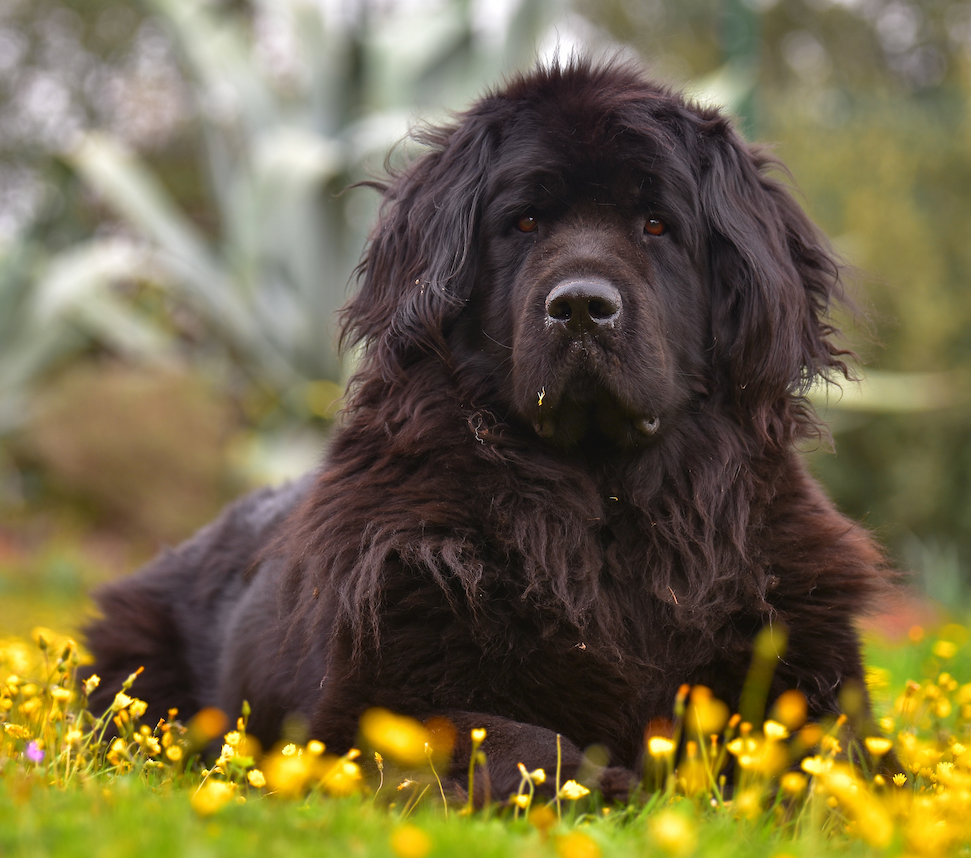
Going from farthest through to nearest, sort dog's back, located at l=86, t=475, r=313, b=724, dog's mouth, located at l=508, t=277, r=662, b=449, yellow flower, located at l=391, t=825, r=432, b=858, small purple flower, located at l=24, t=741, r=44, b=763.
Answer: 1. dog's back, located at l=86, t=475, r=313, b=724
2. dog's mouth, located at l=508, t=277, r=662, b=449
3. small purple flower, located at l=24, t=741, r=44, b=763
4. yellow flower, located at l=391, t=825, r=432, b=858

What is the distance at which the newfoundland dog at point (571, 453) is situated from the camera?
2.57m

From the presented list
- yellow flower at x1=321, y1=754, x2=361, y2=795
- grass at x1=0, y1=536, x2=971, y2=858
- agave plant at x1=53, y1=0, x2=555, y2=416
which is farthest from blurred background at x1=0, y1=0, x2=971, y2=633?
yellow flower at x1=321, y1=754, x2=361, y2=795

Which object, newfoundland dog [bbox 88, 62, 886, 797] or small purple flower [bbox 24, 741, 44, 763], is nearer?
small purple flower [bbox 24, 741, 44, 763]

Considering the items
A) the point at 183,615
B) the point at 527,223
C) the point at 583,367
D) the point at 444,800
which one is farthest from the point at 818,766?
the point at 183,615

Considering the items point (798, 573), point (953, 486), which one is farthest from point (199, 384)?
point (953, 486)

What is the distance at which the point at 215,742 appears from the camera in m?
3.23

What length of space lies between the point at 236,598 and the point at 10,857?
2157mm

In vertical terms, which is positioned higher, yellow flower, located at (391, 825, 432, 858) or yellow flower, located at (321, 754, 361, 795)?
yellow flower, located at (391, 825, 432, 858)

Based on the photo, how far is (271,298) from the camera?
10.3 metres

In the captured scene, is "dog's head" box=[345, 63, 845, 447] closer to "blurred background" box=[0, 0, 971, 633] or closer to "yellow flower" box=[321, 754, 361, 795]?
"yellow flower" box=[321, 754, 361, 795]

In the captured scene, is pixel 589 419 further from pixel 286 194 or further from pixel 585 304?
pixel 286 194

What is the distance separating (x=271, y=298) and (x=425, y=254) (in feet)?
24.7

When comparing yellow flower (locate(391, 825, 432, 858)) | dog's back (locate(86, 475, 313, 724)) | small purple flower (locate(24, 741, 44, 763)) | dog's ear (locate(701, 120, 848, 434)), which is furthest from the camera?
dog's back (locate(86, 475, 313, 724))

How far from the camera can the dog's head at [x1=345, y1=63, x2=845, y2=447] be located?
280cm
